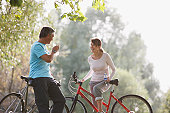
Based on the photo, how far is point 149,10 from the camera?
3269 cm

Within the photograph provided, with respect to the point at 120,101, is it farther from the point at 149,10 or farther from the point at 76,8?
the point at 149,10

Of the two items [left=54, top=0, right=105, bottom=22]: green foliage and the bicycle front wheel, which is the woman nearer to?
[left=54, top=0, right=105, bottom=22]: green foliage

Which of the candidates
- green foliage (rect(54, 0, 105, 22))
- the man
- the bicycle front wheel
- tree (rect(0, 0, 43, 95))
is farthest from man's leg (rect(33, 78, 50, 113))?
tree (rect(0, 0, 43, 95))

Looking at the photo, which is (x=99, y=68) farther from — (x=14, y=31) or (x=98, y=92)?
(x=14, y=31)

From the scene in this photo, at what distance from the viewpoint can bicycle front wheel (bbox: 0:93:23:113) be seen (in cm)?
441

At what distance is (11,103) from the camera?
450 cm

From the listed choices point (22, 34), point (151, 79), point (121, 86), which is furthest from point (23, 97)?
point (151, 79)

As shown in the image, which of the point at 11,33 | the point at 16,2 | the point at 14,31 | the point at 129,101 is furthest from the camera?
the point at 14,31

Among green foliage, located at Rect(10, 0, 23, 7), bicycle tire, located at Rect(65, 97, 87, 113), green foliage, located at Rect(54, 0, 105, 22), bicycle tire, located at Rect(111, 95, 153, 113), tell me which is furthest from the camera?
bicycle tire, located at Rect(65, 97, 87, 113)

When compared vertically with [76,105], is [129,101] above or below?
above

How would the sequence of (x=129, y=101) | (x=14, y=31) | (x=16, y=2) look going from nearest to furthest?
(x=16, y=2) → (x=129, y=101) → (x=14, y=31)

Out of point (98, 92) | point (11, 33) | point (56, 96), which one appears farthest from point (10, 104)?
point (11, 33)

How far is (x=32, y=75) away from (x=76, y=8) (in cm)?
136

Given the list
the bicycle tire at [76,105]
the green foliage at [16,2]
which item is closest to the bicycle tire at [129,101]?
the bicycle tire at [76,105]
